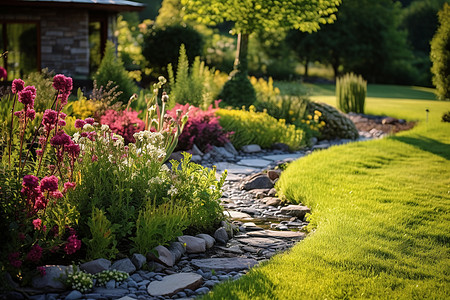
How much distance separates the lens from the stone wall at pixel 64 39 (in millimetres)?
12516

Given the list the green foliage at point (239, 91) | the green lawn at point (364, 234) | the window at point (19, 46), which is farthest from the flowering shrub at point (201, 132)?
the window at point (19, 46)

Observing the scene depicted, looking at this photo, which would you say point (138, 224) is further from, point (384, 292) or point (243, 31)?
point (243, 31)

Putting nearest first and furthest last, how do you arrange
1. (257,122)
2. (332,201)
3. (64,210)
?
(64,210)
(332,201)
(257,122)

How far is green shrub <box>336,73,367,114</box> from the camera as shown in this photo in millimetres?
14299

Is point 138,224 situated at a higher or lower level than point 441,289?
higher

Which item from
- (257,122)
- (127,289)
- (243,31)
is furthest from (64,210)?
(243,31)

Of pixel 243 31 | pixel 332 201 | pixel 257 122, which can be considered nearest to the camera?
pixel 332 201

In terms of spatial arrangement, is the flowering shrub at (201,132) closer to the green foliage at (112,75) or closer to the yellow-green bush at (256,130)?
the yellow-green bush at (256,130)

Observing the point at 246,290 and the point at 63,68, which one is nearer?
the point at 246,290

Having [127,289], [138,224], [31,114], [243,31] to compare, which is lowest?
[127,289]

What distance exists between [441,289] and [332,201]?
6.77ft

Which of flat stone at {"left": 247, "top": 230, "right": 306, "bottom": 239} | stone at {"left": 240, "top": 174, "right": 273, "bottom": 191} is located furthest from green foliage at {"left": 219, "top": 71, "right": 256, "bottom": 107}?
flat stone at {"left": 247, "top": 230, "right": 306, "bottom": 239}

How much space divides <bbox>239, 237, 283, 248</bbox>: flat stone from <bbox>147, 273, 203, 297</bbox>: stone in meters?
0.99

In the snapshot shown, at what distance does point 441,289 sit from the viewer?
3.43m
